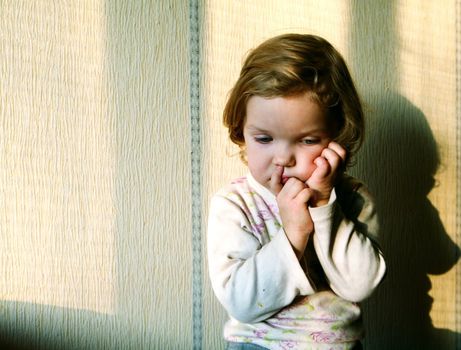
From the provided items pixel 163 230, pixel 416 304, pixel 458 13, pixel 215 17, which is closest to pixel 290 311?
pixel 163 230

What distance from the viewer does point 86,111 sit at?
1.18 m

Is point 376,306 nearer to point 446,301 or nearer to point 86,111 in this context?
point 446,301

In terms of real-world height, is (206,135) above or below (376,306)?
above

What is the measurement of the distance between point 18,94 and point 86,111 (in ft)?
0.42

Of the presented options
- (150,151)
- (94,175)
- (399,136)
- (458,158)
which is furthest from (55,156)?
(458,158)

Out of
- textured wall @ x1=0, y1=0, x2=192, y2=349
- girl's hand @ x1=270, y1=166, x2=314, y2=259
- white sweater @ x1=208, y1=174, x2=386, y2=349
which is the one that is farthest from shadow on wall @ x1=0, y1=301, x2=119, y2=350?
girl's hand @ x1=270, y1=166, x2=314, y2=259

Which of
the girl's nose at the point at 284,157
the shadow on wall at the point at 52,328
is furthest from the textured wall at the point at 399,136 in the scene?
the girl's nose at the point at 284,157

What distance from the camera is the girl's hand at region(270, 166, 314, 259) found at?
93 centimetres

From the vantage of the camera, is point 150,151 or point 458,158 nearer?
point 150,151

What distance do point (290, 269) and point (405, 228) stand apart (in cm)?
51

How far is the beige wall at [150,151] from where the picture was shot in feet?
3.82

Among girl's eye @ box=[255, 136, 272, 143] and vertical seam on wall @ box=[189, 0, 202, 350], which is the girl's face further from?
vertical seam on wall @ box=[189, 0, 202, 350]

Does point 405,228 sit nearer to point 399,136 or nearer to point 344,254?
point 399,136

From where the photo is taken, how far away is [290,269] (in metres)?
0.92
